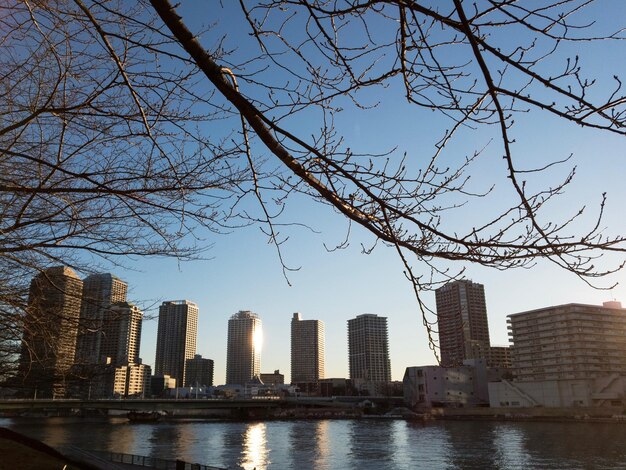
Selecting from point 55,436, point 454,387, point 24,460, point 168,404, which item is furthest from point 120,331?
point 454,387

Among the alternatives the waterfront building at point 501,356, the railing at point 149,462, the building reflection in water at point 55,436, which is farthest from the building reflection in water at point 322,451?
the waterfront building at point 501,356

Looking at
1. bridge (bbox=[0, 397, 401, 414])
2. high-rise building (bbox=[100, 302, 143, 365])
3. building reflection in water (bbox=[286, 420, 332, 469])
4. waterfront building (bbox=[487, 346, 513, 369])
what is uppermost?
waterfront building (bbox=[487, 346, 513, 369])

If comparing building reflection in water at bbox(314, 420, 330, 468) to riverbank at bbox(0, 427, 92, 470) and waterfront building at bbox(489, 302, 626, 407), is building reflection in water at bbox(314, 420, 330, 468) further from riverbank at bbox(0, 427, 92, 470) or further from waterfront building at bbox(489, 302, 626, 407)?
waterfront building at bbox(489, 302, 626, 407)

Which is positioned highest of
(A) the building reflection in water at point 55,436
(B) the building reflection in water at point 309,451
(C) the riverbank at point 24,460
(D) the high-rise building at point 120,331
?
(D) the high-rise building at point 120,331

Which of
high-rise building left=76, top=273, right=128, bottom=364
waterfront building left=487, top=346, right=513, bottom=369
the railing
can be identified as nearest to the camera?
high-rise building left=76, top=273, right=128, bottom=364

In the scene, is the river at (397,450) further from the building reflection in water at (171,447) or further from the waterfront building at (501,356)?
the waterfront building at (501,356)

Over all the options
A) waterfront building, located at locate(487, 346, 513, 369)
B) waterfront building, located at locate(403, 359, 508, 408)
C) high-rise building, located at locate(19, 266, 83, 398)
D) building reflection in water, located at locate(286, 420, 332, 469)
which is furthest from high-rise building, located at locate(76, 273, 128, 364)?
waterfront building, located at locate(487, 346, 513, 369)

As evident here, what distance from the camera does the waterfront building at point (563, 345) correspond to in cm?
10443

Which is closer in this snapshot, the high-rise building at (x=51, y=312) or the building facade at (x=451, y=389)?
the high-rise building at (x=51, y=312)

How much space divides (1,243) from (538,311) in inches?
5117

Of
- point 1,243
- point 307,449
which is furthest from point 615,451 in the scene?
point 1,243

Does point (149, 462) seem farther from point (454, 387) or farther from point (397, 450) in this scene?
point (454, 387)

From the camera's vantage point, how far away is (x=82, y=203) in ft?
21.3

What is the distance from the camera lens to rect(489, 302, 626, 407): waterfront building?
104 metres
